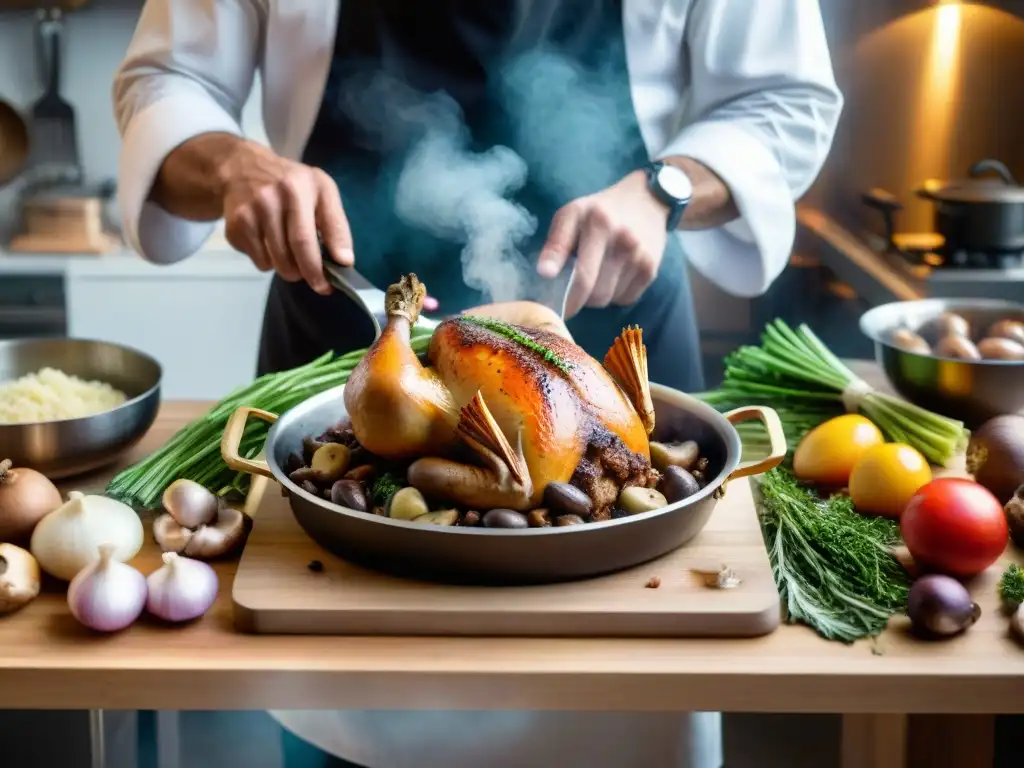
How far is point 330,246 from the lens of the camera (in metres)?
1.31

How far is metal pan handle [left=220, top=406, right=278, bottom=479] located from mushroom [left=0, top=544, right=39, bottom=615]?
0.19 meters

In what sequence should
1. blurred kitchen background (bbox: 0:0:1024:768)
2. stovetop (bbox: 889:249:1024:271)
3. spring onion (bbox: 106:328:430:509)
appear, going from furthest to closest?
blurred kitchen background (bbox: 0:0:1024:768) < stovetop (bbox: 889:249:1024:271) < spring onion (bbox: 106:328:430:509)

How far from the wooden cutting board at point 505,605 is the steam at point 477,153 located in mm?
754

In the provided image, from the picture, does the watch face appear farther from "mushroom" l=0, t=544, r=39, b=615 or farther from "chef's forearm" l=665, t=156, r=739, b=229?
"mushroom" l=0, t=544, r=39, b=615

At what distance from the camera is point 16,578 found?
993mm

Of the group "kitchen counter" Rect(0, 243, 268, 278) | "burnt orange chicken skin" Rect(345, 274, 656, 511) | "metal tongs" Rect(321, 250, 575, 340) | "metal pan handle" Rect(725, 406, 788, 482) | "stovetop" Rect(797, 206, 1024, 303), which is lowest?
"kitchen counter" Rect(0, 243, 268, 278)

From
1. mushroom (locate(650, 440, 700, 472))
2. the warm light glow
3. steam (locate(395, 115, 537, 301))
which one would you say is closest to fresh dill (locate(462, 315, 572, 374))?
mushroom (locate(650, 440, 700, 472))

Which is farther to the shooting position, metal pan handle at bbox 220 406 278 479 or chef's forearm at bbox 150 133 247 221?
chef's forearm at bbox 150 133 247 221

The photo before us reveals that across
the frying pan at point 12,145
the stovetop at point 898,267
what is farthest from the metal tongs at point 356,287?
the frying pan at point 12,145

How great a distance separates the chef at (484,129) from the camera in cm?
164

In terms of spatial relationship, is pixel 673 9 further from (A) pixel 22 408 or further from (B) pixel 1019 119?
(B) pixel 1019 119

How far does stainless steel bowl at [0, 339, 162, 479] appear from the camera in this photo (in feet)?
3.93

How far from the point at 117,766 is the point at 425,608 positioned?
2.15ft

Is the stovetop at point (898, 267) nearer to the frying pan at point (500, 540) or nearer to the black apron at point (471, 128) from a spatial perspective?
the black apron at point (471, 128)
